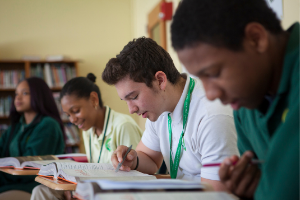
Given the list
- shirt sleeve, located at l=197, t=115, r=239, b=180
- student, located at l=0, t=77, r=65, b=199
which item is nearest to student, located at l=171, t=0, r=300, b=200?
shirt sleeve, located at l=197, t=115, r=239, b=180

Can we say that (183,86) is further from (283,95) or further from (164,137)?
(283,95)

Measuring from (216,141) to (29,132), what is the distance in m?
1.93

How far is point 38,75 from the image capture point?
423 centimetres

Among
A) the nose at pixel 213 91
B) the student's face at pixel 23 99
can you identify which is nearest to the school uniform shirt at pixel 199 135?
the nose at pixel 213 91

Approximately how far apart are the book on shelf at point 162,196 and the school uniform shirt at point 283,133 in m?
0.10

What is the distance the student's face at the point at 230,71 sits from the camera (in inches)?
26.3

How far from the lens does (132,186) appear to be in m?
0.67

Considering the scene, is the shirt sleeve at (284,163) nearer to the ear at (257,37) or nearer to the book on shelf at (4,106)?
the ear at (257,37)

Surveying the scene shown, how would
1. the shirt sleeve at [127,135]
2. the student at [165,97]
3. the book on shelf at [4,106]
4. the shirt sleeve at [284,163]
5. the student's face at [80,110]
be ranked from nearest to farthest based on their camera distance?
the shirt sleeve at [284,163]
the student at [165,97]
the shirt sleeve at [127,135]
the student's face at [80,110]
the book on shelf at [4,106]

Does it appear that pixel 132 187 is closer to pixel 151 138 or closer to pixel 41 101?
pixel 151 138

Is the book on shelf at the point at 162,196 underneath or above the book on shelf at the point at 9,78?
underneath

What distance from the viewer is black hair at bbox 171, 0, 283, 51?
0.66 metres

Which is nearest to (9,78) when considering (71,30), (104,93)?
(71,30)

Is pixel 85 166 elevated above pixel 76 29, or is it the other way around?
pixel 76 29
